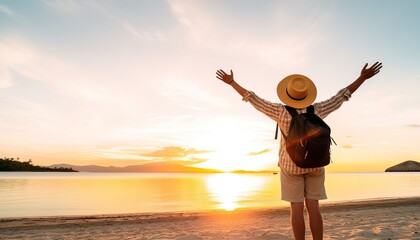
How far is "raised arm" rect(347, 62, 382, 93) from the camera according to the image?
13.8ft

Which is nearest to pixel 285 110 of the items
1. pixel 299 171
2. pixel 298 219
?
pixel 299 171

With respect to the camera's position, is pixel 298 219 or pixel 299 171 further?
pixel 298 219

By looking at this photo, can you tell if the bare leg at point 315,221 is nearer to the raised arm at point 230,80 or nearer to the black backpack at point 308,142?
the black backpack at point 308,142

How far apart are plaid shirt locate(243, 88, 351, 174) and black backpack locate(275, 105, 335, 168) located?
0.48ft

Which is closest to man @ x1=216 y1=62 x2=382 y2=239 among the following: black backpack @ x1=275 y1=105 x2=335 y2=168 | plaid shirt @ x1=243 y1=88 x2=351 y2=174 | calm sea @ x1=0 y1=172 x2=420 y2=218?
plaid shirt @ x1=243 y1=88 x2=351 y2=174

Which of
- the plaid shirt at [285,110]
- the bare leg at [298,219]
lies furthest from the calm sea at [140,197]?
the plaid shirt at [285,110]

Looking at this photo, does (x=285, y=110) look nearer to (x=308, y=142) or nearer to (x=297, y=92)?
(x=297, y=92)

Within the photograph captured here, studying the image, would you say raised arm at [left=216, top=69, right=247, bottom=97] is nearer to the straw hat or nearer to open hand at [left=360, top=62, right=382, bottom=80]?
the straw hat

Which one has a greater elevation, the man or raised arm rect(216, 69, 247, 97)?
raised arm rect(216, 69, 247, 97)

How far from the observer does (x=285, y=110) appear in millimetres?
3840

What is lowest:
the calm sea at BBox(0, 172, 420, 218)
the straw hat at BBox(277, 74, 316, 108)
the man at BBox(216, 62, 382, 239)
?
the calm sea at BBox(0, 172, 420, 218)

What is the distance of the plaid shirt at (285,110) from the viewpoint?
12.3 ft

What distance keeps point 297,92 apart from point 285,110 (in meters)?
0.27

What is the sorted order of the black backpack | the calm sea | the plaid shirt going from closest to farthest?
the black backpack, the plaid shirt, the calm sea
